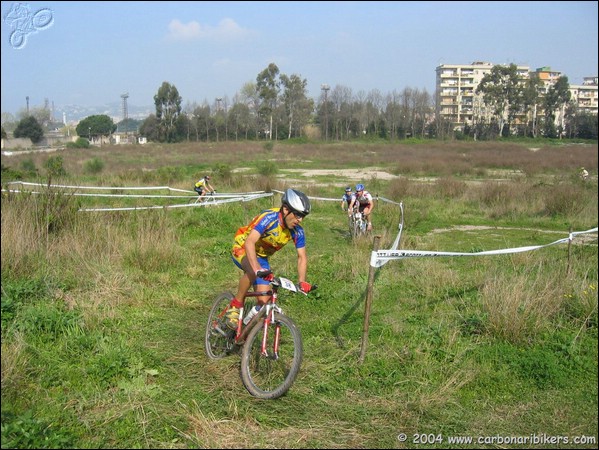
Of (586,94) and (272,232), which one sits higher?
(586,94)

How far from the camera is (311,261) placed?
9781 millimetres

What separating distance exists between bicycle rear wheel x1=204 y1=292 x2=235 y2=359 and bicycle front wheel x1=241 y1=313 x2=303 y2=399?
1.92 ft

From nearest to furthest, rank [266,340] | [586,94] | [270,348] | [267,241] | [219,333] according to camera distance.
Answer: [266,340] → [270,348] → [267,241] → [219,333] → [586,94]

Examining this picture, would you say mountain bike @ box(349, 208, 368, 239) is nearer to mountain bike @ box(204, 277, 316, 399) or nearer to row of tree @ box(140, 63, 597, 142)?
mountain bike @ box(204, 277, 316, 399)

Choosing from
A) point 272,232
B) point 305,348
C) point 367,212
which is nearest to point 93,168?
point 367,212

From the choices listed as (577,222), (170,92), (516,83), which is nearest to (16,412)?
(577,222)

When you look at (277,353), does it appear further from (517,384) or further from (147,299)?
(147,299)

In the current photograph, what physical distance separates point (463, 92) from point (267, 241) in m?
75.9

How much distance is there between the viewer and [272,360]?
4.76 metres

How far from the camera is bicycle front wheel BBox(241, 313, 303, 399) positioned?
175 inches

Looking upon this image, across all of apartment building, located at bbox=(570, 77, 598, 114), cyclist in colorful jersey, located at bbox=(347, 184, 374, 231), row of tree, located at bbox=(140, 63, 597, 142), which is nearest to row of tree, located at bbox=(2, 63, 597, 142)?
row of tree, located at bbox=(140, 63, 597, 142)

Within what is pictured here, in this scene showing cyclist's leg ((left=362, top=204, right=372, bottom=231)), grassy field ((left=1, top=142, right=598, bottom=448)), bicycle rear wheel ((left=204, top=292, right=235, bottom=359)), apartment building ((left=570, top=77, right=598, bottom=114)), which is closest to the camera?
grassy field ((left=1, top=142, right=598, bottom=448))

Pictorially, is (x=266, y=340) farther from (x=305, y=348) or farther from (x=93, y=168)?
(x=93, y=168)

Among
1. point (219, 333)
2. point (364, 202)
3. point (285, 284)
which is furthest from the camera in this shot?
point (364, 202)
